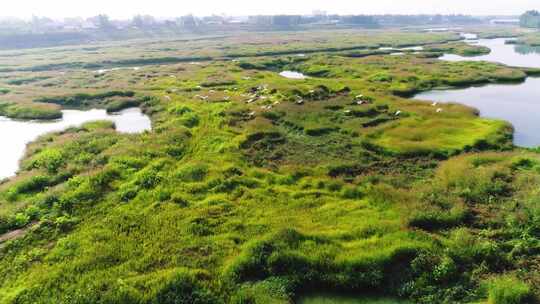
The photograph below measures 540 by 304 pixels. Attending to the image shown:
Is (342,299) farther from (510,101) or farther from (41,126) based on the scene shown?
(510,101)

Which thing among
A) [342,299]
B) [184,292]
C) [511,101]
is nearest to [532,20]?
[511,101]

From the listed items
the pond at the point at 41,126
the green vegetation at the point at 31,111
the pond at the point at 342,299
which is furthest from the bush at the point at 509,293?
the green vegetation at the point at 31,111

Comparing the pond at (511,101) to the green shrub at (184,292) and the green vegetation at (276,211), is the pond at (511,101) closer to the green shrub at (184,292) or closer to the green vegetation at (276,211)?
the green vegetation at (276,211)

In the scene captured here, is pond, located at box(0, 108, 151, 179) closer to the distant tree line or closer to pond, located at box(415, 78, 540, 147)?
pond, located at box(415, 78, 540, 147)

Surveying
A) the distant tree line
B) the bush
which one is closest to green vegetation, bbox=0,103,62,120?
the bush

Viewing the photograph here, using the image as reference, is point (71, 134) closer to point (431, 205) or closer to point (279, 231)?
point (279, 231)
